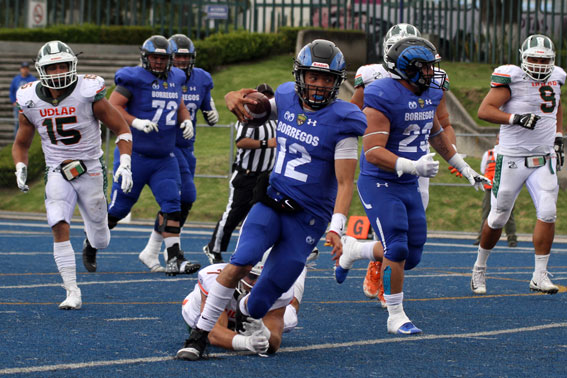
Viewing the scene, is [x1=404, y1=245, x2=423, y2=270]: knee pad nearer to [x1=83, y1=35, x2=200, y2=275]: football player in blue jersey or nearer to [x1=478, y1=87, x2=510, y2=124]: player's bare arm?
[x1=478, y1=87, x2=510, y2=124]: player's bare arm

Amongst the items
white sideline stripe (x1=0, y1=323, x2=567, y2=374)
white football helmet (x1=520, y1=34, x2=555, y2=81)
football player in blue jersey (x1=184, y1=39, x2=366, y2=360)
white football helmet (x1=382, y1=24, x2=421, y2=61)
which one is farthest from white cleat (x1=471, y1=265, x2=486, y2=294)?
football player in blue jersey (x1=184, y1=39, x2=366, y2=360)

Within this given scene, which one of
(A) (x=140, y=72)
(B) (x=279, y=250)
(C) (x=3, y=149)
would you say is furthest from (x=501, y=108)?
(C) (x=3, y=149)

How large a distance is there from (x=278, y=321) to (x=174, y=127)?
4.40 metres

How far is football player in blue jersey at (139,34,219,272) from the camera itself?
390 inches

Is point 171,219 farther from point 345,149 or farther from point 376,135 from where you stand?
point 345,149

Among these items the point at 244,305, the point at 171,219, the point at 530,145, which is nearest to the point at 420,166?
the point at 244,305

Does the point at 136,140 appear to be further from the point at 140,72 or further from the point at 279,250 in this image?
the point at 279,250

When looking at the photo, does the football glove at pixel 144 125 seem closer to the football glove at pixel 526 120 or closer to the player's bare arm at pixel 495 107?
the player's bare arm at pixel 495 107

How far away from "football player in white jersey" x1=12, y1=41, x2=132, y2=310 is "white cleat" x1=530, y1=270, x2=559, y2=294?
3570 millimetres

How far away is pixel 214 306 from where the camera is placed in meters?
5.36

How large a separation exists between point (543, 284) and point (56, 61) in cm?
434

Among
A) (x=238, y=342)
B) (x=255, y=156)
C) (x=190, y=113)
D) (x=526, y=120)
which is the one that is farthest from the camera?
(x=255, y=156)

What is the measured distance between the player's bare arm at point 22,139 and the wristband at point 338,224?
10.3ft

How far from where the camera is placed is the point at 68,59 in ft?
24.3
